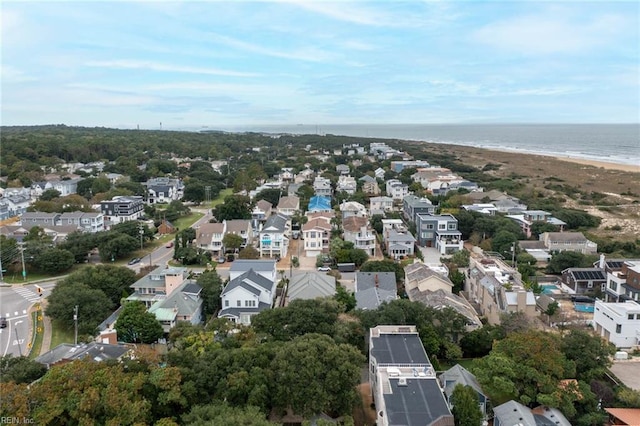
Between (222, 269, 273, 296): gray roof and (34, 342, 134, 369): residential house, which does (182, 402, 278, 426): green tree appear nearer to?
(34, 342, 134, 369): residential house

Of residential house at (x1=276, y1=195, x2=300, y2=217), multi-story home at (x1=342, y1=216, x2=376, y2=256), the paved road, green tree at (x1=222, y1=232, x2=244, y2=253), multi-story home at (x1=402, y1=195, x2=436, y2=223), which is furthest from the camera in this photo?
residential house at (x1=276, y1=195, x2=300, y2=217)

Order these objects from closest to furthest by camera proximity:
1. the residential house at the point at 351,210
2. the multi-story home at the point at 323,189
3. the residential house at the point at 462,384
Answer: the residential house at the point at 462,384, the residential house at the point at 351,210, the multi-story home at the point at 323,189

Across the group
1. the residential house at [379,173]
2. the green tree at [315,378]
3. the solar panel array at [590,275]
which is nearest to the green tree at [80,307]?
the green tree at [315,378]

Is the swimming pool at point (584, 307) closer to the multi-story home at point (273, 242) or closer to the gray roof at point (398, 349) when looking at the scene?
the gray roof at point (398, 349)

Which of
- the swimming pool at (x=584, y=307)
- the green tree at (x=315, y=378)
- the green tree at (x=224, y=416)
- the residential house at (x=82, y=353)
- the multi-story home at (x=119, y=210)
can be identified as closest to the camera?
the green tree at (x=224, y=416)

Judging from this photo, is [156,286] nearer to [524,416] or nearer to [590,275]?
[524,416]

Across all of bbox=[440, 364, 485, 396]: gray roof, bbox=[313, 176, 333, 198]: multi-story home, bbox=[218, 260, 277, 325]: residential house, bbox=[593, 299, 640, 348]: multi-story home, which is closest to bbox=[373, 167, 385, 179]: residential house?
bbox=[313, 176, 333, 198]: multi-story home
